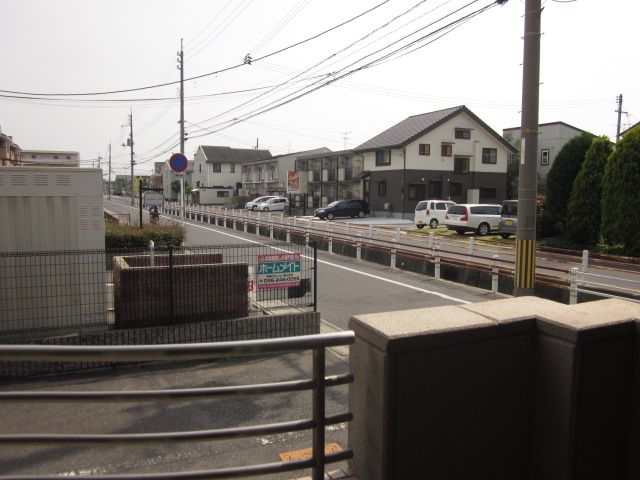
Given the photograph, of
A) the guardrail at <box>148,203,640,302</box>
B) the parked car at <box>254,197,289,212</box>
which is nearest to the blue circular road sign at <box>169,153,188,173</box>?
the guardrail at <box>148,203,640,302</box>

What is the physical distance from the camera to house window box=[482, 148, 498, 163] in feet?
148

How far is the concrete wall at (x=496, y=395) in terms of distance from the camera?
2578 millimetres

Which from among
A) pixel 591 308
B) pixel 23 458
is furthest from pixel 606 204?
pixel 23 458

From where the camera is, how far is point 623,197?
19.6 metres

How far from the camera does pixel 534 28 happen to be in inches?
341

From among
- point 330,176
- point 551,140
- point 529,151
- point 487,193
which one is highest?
point 551,140

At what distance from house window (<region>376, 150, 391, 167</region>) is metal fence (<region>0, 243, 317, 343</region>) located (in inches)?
1449

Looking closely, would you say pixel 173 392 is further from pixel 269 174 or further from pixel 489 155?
pixel 269 174

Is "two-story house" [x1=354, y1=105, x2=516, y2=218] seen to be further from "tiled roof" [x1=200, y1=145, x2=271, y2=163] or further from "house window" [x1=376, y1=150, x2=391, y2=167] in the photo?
"tiled roof" [x1=200, y1=145, x2=271, y2=163]

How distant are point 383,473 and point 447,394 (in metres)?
0.49

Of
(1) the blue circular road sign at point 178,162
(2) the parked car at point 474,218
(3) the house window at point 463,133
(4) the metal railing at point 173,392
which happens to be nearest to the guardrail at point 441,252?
(2) the parked car at point 474,218

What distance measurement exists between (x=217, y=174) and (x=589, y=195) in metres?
61.5

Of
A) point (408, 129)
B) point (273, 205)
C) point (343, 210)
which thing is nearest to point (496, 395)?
point (343, 210)

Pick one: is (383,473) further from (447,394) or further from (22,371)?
(22,371)
